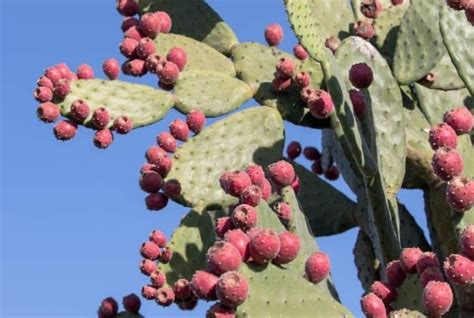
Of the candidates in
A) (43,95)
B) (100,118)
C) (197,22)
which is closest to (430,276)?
(100,118)

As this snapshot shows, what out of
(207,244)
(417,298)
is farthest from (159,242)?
(417,298)

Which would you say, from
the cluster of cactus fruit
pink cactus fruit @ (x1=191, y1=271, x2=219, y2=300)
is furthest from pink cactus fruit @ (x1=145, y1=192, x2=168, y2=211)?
pink cactus fruit @ (x1=191, y1=271, x2=219, y2=300)

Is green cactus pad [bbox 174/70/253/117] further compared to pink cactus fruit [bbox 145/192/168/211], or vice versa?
green cactus pad [bbox 174/70/253/117]

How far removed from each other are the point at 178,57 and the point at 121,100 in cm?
30

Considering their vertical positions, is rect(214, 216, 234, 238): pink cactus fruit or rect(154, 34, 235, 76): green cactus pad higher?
rect(154, 34, 235, 76): green cactus pad

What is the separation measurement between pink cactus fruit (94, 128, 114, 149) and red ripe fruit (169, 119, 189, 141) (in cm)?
22

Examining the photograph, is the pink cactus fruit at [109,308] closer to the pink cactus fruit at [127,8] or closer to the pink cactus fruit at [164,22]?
the pink cactus fruit at [164,22]

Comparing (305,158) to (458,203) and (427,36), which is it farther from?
(458,203)

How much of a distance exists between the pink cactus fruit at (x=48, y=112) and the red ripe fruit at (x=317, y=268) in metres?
1.38

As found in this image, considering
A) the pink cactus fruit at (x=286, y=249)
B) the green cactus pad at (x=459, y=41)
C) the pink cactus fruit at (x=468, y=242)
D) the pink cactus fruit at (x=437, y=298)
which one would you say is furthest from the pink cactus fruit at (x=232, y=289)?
the green cactus pad at (x=459, y=41)

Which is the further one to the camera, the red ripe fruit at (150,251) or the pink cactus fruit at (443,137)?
the red ripe fruit at (150,251)

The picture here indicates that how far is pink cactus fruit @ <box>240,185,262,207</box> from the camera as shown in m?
2.53

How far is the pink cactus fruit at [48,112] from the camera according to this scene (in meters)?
3.54

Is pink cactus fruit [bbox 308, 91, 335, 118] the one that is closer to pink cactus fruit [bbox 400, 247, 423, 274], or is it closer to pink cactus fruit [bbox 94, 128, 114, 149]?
pink cactus fruit [bbox 94, 128, 114, 149]
